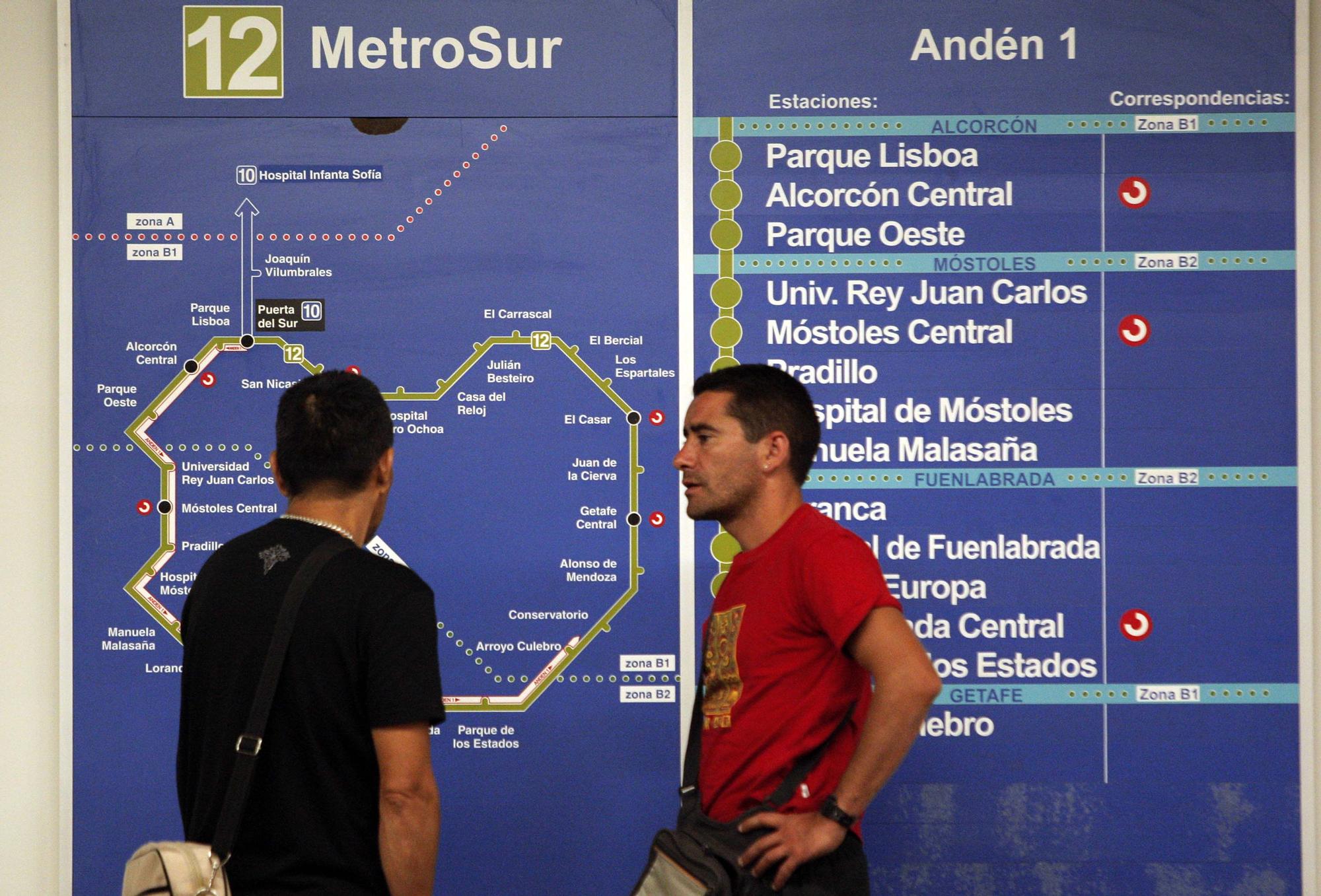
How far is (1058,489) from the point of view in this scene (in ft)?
8.33

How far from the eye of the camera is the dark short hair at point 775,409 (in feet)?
6.02

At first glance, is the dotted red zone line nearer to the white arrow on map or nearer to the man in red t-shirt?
the white arrow on map

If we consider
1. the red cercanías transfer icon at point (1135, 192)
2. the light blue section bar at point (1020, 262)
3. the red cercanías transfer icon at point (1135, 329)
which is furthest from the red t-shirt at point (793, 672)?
the red cercanías transfer icon at point (1135, 192)

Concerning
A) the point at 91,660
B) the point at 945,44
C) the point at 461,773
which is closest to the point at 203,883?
the point at 461,773

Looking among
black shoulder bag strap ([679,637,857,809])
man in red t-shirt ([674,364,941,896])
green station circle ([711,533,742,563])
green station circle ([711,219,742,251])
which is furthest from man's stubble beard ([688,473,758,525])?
green station circle ([711,219,742,251])

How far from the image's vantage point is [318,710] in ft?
4.79

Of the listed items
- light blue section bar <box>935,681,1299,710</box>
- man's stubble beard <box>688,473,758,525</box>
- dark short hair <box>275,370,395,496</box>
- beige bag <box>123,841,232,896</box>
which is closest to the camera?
beige bag <box>123,841,232,896</box>

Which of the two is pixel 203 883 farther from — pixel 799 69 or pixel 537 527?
pixel 799 69

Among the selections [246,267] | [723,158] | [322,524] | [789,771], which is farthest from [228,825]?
[723,158]

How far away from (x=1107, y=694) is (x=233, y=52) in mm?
2486

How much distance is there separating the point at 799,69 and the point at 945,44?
13.7 inches

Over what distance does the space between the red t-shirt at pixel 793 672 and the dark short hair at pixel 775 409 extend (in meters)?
0.14

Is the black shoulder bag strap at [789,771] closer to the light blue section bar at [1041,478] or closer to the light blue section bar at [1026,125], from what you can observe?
the light blue section bar at [1041,478]

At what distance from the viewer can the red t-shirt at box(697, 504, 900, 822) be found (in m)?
1.62
